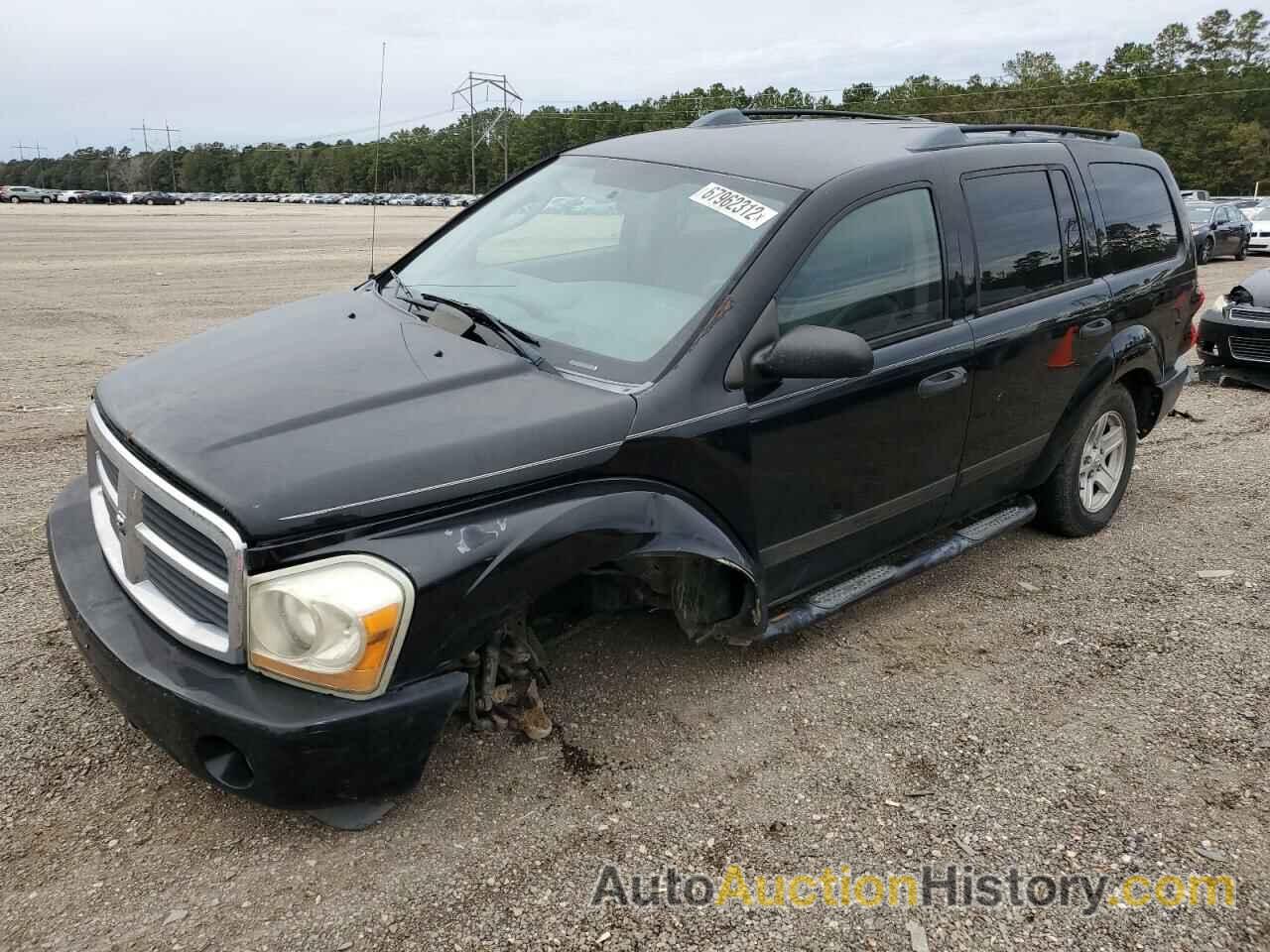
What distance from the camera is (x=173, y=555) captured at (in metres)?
2.34

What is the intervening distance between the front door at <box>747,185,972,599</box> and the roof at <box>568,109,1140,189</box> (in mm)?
214

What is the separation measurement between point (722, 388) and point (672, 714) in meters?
1.10

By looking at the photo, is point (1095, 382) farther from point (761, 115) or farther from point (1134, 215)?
point (761, 115)

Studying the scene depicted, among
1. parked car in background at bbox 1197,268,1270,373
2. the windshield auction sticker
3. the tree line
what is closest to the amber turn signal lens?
the windshield auction sticker

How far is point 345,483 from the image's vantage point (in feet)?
7.16

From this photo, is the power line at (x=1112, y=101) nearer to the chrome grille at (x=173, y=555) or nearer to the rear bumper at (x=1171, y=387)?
the rear bumper at (x=1171, y=387)

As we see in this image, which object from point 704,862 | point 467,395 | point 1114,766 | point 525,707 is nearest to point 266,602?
point 467,395

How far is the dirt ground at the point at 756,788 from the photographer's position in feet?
7.51

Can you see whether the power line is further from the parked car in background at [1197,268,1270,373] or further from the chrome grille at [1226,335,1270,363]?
the chrome grille at [1226,335,1270,363]

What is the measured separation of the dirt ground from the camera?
7.51 ft

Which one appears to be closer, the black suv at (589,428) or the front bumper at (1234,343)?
the black suv at (589,428)

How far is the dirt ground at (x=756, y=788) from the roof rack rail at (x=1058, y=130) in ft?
6.34

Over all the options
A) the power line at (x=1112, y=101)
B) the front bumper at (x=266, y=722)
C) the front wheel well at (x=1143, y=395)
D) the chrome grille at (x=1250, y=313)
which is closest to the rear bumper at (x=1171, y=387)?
the front wheel well at (x=1143, y=395)

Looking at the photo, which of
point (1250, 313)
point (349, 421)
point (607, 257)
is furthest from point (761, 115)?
point (1250, 313)
